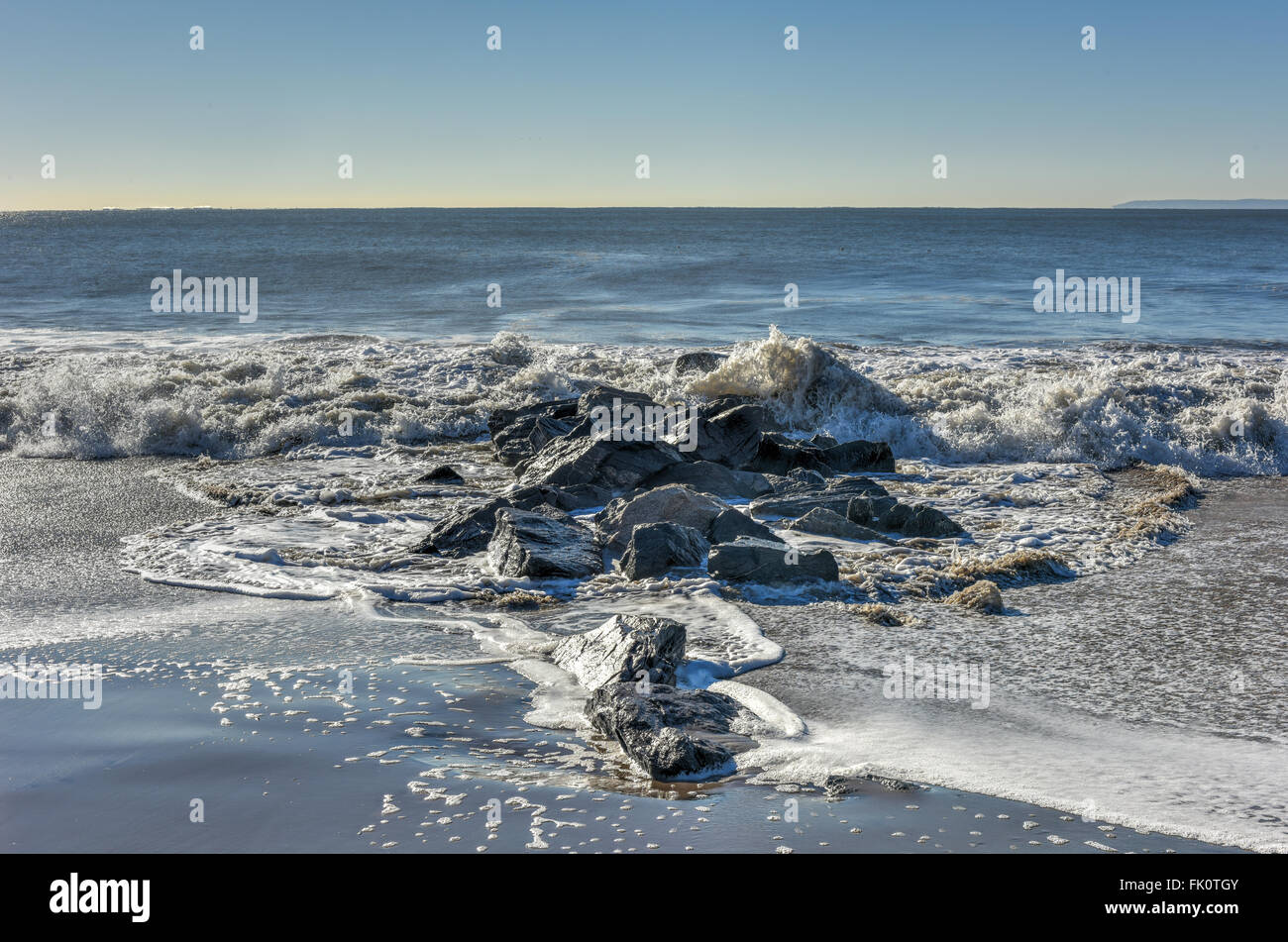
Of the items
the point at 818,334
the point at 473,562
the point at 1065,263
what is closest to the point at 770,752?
the point at 473,562

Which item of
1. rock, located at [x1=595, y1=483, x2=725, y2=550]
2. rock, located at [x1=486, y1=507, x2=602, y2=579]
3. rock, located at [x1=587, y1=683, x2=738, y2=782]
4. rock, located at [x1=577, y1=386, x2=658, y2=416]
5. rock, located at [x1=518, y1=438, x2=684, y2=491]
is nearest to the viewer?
rock, located at [x1=587, y1=683, x2=738, y2=782]

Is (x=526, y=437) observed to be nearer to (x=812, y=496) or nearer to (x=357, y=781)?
(x=812, y=496)

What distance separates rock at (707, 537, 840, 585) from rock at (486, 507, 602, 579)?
89cm

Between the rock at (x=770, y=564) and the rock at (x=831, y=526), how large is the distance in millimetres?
1034

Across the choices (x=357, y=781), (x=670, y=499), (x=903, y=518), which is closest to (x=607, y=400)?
(x=670, y=499)

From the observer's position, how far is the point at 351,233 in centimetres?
7794

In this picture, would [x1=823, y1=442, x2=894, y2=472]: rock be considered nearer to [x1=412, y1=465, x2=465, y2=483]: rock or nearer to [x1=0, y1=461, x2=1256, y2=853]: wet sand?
[x1=412, y1=465, x2=465, y2=483]: rock

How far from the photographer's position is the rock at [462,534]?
728cm

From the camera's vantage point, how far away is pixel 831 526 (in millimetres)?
7770

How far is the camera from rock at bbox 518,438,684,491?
910 centimetres

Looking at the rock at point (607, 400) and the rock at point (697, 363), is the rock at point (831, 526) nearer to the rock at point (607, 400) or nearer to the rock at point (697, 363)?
the rock at point (607, 400)

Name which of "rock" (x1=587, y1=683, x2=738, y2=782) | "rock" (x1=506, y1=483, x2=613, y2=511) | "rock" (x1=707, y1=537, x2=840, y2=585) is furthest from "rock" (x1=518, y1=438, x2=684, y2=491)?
"rock" (x1=587, y1=683, x2=738, y2=782)
